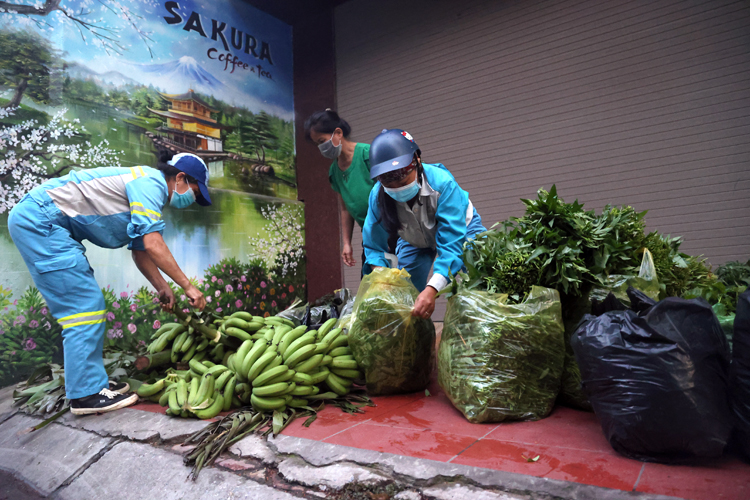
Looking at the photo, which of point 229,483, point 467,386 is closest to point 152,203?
point 229,483

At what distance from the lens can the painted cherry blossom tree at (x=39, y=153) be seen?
14.8 feet

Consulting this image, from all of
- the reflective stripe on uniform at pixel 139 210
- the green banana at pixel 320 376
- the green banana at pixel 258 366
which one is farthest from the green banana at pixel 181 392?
the reflective stripe on uniform at pixel 139 210

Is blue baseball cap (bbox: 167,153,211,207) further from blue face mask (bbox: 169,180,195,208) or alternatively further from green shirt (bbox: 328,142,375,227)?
green shirt (bbox: 328,142,375,227)

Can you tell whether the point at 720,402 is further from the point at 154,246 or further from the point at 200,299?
the point at 154,246

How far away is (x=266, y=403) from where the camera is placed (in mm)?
2754

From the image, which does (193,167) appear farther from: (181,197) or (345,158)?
(345,158)

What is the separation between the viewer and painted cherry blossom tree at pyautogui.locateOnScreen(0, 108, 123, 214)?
14.8 feet

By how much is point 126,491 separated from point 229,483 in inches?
27.5

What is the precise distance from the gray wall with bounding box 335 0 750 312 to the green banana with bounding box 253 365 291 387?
13.2 ft

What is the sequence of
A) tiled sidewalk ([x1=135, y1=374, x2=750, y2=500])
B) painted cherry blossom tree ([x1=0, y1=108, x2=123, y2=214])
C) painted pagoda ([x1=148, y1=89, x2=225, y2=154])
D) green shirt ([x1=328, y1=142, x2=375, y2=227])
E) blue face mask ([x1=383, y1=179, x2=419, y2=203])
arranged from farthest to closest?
painted pagoda ([x1=148, y1=89, x2=225, y2=154]), painted cherry blossom tree ([x1=0, y1=108, x2=123, y2=214]), green shirt ([x1=328, y1=142, x2=375, y2=227]), blue face mask ([x1=383, y1=179, x2=419, y2=203]), tiled sidewalk ([x1=135, y1=374, x2=750, y2=500])

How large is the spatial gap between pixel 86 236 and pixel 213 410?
5.85 ft

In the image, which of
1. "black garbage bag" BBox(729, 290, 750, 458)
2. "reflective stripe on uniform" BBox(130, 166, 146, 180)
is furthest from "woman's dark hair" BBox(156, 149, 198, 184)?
"black garbage bag" BBox(729, 290, 750, 458)

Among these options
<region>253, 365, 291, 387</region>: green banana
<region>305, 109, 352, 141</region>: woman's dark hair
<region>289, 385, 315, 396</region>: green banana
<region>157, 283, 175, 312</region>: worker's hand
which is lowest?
<region>289, 385, 315, 396</region>: green banana

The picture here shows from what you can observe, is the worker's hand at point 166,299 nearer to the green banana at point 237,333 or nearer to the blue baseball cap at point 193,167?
the green banana at point 237,333
